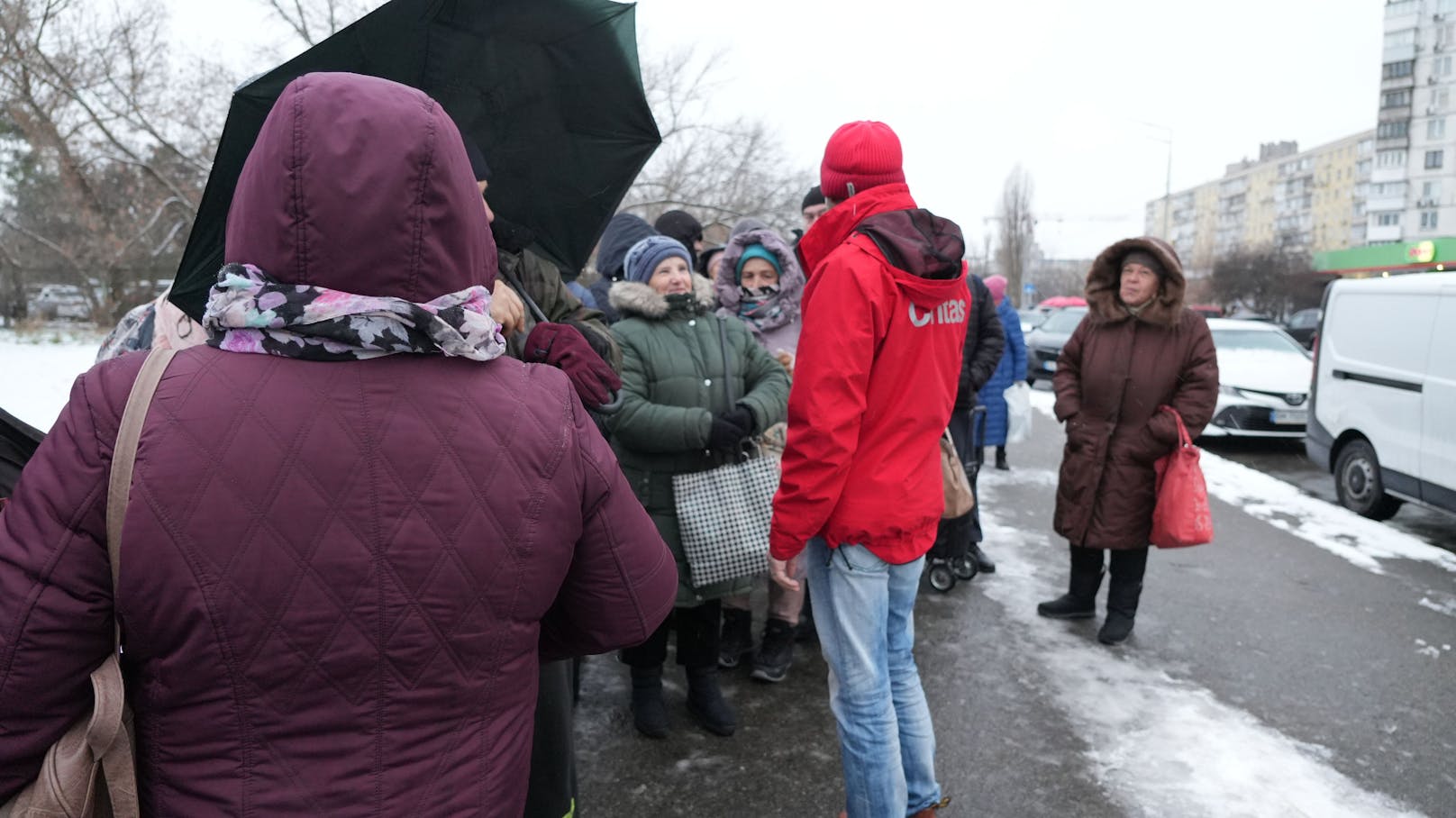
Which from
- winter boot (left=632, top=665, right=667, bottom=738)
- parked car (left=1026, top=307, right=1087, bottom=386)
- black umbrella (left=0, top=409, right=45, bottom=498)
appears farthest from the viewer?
parked car (left=1026, top=307, right=1087, bottom=386)

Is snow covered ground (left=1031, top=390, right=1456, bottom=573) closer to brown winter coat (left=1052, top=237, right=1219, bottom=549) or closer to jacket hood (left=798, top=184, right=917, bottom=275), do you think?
brown winter coat (left=1052, top=237, right=1219, bottom=549)

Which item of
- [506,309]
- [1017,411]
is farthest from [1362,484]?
[506,309]

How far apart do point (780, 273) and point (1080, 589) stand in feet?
7.71

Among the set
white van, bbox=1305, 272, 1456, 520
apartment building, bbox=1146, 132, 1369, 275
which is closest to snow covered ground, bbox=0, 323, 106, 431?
white van, bbox=1305, 272, 1456, 520

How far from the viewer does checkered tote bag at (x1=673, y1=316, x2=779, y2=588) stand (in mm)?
3490

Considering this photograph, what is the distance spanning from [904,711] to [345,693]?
1907 millimetres

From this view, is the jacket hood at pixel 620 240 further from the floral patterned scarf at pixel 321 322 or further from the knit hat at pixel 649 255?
the floral patterned scarf at pixel 321 322

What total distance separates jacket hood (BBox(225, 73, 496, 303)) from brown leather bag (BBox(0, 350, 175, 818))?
24 centimetres

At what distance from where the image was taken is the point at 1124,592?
4711 mm

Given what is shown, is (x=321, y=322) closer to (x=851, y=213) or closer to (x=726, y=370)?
(x=851, y=213)

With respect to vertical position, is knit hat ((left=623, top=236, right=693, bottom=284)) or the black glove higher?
knit hat ((left=623, top=236, right=693, bottom=284))

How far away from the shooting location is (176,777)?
4.30 ft

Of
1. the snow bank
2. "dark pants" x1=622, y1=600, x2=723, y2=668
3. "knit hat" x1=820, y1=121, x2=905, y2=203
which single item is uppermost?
"knit hat" x1=820, y1=121, x2=905, y2=203

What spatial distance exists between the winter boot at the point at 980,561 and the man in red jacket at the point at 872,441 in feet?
9.88
